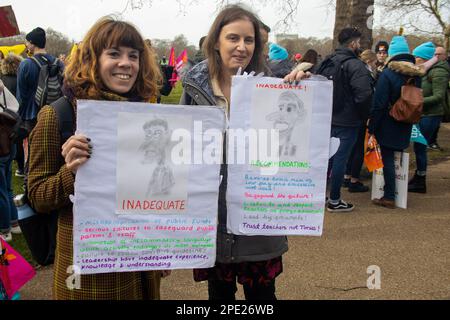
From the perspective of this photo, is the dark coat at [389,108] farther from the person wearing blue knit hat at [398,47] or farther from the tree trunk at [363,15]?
the tree trunk at [363,15]

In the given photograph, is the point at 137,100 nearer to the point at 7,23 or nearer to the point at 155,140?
the point at 155,140

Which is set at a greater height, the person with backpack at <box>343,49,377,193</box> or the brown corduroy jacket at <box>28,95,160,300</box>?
the brown corduroy jacket at <box>28,95,160,300</box>

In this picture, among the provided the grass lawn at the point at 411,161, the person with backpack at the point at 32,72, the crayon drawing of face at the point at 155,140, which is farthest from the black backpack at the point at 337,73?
the crayon drawing of face at the point at 155,140

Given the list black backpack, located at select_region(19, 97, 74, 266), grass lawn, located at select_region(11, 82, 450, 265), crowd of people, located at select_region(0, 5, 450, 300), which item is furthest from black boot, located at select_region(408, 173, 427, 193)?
black backpack, located at select_region(19, 97, 74, 266)

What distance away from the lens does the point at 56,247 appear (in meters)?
1.95

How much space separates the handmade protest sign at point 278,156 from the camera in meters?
1.93

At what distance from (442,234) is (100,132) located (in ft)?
13.5

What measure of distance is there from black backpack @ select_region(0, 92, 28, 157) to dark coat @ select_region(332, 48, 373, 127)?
344 cm

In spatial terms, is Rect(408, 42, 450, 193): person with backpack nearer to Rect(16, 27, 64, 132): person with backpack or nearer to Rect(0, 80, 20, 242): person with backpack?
Rect(16, 27, 64, 132): person with backpack

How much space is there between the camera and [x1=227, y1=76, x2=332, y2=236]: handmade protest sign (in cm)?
193

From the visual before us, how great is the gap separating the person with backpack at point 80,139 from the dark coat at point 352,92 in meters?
3.69

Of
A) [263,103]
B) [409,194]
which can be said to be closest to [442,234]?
[409,194]

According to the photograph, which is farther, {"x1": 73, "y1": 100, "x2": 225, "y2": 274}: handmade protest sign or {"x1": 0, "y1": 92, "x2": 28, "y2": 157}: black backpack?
{"x1": 0, "y1": 92, "x2": 28, "y2": 157}: black backpack
